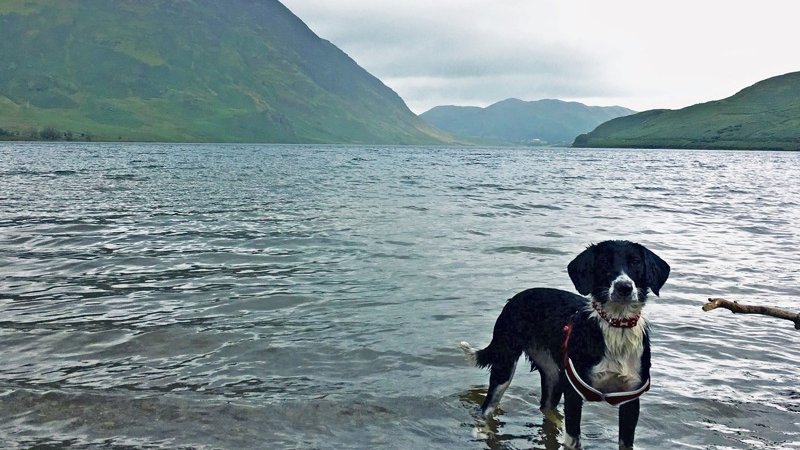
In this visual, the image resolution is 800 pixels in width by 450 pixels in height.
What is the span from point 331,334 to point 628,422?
5.18 metres

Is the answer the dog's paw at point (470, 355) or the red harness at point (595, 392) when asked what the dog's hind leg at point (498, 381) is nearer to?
the dog's paw at point (470, 355)

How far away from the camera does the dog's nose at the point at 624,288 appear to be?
17.7 feet

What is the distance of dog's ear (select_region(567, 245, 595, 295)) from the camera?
586 centimetres

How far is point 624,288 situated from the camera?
212 inches

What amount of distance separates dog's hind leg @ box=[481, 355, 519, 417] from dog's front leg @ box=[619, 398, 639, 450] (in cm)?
131

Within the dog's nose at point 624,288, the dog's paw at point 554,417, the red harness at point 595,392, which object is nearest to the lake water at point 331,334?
the dog's paw at point 554,417

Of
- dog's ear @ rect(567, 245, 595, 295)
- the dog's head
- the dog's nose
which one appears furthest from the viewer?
dog's ear @ rect(567, 245, 595, 295)

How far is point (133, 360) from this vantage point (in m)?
8.45

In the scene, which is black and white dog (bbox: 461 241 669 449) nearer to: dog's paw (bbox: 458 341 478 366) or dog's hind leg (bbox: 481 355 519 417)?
dog's hind leg (bbox: 481 355 519 417)

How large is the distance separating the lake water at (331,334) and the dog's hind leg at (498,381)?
23 cm

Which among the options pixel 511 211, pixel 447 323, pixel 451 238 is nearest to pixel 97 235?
pixel 451 238

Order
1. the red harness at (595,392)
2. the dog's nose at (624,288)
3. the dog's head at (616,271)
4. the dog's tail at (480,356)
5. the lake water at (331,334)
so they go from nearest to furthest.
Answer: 1. the dog's nose at (624,288)
2. the dog's head at (616,271)
3. the red harness at (595,392)
4. the lake water at (331,334)
5. the dog's tail at (480,356)

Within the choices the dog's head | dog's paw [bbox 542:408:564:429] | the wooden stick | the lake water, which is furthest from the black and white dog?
the lake water

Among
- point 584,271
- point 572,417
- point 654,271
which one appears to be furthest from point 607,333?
point 572,417
